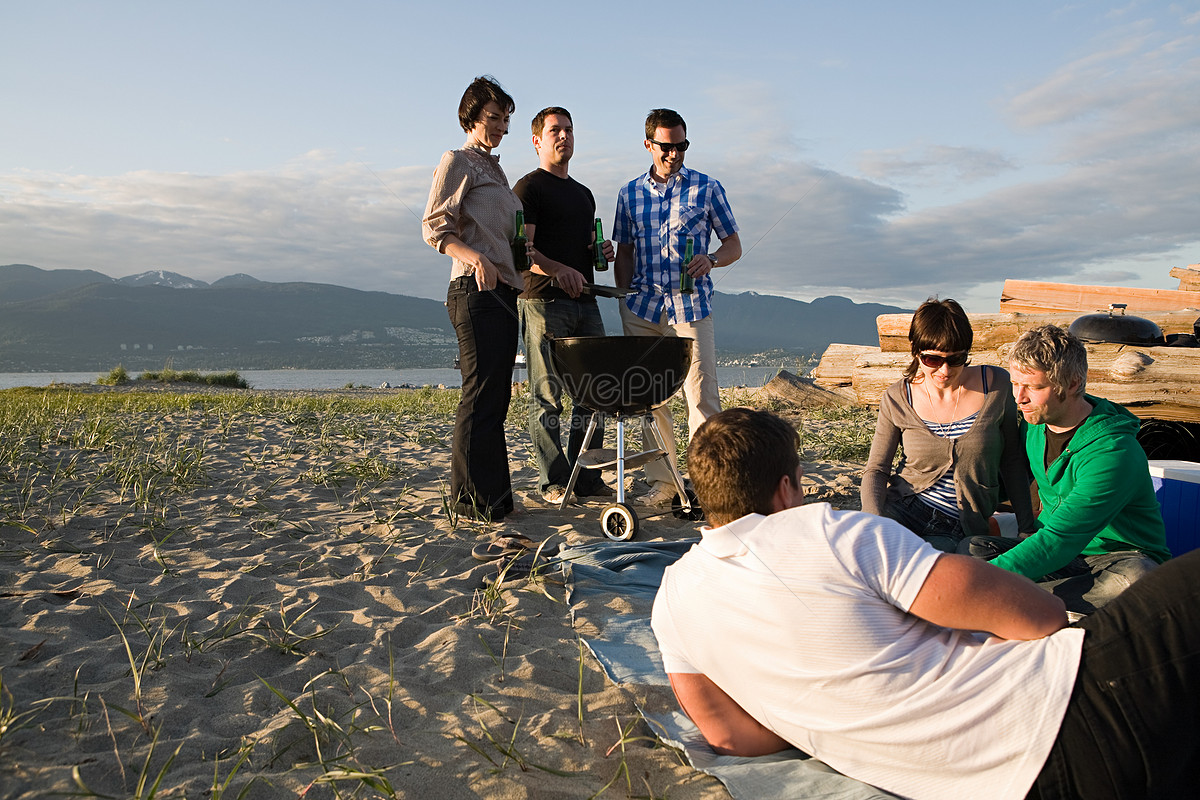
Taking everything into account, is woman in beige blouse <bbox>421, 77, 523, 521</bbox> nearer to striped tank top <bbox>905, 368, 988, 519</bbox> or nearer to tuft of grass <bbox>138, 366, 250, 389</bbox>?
striped tank top <bbox>905, 368, 988, 519</bbox>

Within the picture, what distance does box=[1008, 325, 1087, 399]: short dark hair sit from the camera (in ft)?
7.92

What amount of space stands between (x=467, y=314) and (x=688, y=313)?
4.76 feet

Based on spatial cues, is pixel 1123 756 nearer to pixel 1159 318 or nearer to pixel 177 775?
pixel 177 775

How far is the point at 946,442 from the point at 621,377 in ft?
5.38

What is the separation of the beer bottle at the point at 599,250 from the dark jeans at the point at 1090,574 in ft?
9.89

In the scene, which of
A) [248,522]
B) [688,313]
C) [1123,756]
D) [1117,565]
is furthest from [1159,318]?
[248,522]

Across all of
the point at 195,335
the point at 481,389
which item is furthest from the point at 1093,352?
the point at 195,335

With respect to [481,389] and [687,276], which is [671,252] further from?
[481,389]

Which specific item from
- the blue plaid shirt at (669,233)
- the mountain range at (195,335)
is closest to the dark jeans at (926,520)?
the blue plaid shirt at (669,233)

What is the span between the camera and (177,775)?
1.85 m

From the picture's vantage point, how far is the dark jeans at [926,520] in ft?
10.3

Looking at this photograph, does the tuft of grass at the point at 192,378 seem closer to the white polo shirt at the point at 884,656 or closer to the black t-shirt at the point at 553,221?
the black t-shirt at the point at 553,221

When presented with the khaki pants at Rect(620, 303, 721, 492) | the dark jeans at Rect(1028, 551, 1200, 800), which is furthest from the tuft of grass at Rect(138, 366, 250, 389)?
the dark jeans at Rect(1028, 551, 1200, 800)

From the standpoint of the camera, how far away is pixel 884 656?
1.50m
